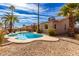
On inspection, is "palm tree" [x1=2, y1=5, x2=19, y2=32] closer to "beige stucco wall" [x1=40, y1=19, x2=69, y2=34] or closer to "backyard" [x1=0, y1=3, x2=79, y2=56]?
"backyard" [x1=0, y1=3, x2=79, y2=56]

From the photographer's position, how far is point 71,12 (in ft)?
9.32

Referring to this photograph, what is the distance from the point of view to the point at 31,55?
283 cm

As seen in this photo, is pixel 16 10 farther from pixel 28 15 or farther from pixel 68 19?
pixel 68 19

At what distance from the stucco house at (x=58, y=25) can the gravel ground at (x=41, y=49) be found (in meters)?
0.16

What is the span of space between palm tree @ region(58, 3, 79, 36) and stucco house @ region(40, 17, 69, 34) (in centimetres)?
5

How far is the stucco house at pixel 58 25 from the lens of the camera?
111 inches

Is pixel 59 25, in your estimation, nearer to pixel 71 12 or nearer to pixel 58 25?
pixel 58 25

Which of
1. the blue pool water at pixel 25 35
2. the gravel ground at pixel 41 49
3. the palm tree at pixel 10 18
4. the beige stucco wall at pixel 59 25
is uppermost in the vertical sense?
the palm tree at pixel 10 18

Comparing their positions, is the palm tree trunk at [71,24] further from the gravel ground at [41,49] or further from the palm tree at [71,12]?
the gravel ground at [41,49]

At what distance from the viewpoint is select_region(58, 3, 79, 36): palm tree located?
2816mm

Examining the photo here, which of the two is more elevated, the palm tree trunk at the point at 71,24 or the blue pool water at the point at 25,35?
the palm tree trunk at the point at 71,24

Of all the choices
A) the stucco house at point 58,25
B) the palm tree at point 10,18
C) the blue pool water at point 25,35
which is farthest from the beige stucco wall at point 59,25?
the palm tree at point 10,18

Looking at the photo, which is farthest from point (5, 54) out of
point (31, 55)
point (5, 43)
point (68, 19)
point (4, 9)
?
point (68, 19)

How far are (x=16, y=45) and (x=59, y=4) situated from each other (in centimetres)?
78
